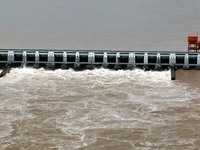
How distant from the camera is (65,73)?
64.0ft

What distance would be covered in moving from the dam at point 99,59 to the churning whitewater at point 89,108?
0.71 m

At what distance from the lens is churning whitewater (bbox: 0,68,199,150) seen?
12.2 m

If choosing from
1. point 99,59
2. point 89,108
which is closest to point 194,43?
point 99,59

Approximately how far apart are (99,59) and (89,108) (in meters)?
6.58

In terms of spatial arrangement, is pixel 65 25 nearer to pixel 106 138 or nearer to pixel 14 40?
pixel 14 40

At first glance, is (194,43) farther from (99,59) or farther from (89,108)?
(89,108)

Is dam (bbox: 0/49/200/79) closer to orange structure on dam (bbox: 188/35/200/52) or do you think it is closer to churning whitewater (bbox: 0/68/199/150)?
churning whitewater (bbox: 0/68/199/150)

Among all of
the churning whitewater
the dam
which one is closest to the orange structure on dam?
the dam

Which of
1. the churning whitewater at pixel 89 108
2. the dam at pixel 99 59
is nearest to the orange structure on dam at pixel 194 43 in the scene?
the dam at pixel 99 59

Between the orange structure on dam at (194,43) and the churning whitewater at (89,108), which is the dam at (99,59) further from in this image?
the orange structure on dam at (194,43)

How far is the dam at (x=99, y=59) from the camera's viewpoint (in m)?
20.4

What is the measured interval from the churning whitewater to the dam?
2.35ft

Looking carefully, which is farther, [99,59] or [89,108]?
[99,59]

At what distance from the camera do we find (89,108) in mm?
14641
